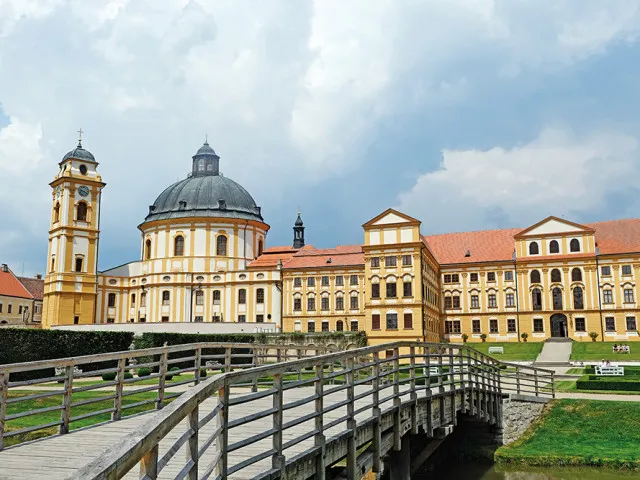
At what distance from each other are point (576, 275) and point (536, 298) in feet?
14.2

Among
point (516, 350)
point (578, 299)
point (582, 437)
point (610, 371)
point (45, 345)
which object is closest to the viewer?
point (582, 437)

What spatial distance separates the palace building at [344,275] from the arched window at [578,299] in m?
0.13

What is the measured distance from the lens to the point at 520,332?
6147cm

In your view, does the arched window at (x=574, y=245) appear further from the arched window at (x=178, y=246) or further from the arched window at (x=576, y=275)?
the arched window at (x=178, y=246)

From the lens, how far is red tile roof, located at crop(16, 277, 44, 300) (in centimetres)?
8831

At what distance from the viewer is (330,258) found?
211 feet

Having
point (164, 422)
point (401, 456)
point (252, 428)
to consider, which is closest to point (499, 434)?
point (401, 456)

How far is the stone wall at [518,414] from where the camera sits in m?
22.5

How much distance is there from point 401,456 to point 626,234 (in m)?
56.2

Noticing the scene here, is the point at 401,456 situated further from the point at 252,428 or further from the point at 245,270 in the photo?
the point at 245,270

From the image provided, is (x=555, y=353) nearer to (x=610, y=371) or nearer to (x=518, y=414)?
(x=610, y=371)

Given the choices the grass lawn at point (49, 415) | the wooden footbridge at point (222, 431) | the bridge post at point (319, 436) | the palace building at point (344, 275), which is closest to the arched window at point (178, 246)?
the palace building at point (344, 275)

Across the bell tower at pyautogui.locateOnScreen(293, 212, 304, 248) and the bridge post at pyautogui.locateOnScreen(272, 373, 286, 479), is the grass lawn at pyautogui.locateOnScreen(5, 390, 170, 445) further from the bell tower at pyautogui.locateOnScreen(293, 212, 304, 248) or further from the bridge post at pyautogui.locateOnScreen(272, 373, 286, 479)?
the bell tower at pyautogui.locateOnScreen(293, 212, 304, 248)

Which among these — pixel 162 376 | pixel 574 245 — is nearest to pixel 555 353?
pixel 574 245
